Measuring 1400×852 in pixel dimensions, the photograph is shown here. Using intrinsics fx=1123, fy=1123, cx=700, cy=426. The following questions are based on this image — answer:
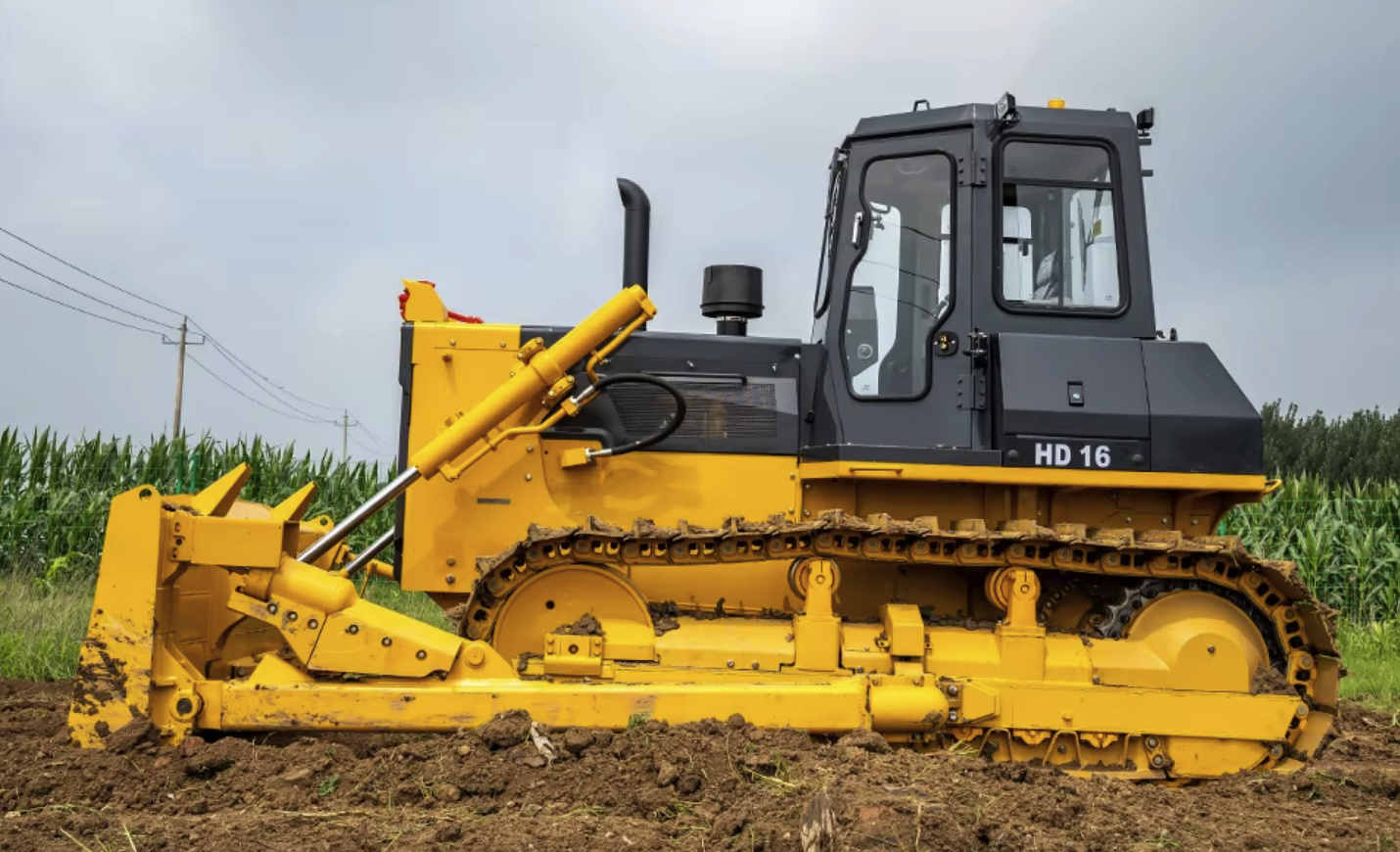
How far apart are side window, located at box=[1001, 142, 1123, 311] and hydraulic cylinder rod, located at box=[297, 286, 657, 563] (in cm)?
202

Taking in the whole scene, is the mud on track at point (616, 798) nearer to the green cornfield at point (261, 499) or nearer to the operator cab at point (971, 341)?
the operator cab at point (971, 341)

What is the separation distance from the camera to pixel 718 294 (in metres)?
6.67

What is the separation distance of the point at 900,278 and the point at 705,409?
129 centimetres

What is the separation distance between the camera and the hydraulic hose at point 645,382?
19.9 feet

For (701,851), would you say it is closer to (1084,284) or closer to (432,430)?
(432,430)

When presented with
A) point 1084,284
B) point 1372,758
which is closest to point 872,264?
point 1084,284

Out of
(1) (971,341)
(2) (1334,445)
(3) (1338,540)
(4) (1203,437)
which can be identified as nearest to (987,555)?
(1) (971,341)

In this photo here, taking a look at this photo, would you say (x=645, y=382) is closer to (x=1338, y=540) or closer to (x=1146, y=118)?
(x=1146, y=118)

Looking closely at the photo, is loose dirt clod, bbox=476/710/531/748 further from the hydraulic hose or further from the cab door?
the cab door

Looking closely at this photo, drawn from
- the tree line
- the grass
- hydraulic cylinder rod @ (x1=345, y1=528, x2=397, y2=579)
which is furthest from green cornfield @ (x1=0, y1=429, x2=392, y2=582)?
the tree line

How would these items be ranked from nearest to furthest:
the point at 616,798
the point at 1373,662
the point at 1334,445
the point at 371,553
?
the point at 616,798 < the point at 371,553 < the point at 1373,662 < the point at 1334,445

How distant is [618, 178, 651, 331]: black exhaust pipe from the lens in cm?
631

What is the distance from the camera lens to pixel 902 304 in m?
6.07

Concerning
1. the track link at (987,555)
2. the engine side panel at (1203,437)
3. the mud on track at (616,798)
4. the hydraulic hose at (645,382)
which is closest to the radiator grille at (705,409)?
the hydraulic hose at (645,382)
